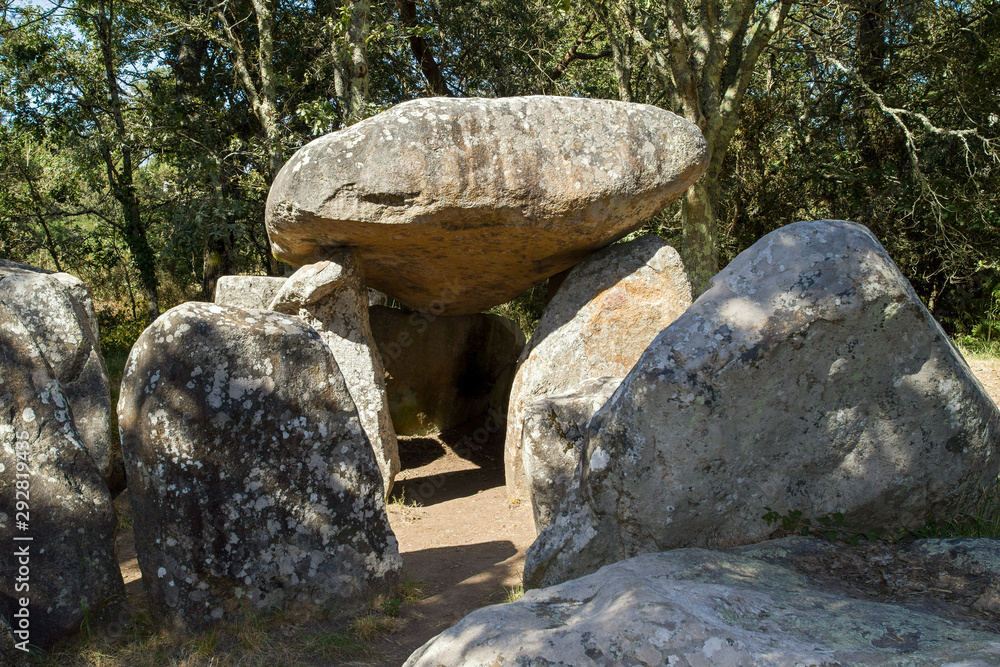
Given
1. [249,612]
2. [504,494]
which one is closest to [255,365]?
[249,612]

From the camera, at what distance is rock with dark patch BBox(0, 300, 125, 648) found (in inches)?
125

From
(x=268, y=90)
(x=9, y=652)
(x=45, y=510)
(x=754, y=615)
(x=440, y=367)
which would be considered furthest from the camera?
(x=268, y=90)

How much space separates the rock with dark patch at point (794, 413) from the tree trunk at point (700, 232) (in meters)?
5.36

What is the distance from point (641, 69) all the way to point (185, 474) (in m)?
9.56

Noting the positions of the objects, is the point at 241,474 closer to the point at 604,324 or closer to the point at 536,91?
the point at 604,324

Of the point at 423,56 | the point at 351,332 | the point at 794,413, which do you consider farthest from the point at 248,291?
the point at 794,413

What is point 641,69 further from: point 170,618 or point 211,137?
point 170,618

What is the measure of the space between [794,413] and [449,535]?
10.4 feet

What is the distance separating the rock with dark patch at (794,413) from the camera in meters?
2.86

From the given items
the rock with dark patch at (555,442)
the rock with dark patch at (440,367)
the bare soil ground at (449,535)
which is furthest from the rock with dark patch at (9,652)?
the rock with dark patch at (440,367)

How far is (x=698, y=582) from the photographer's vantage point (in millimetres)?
2408

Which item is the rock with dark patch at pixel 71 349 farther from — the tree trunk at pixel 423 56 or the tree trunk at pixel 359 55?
A: the tree trunk at pixel 423 56

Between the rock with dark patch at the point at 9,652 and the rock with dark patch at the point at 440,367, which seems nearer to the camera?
the rock with dark patch at the point at 9,652

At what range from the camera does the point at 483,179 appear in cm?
545
